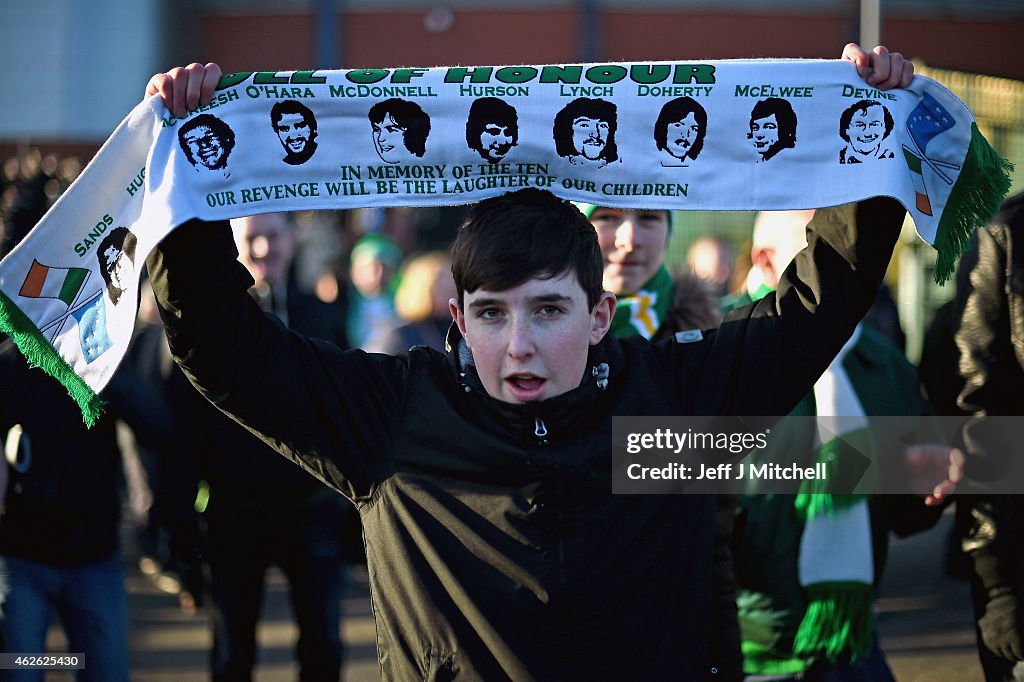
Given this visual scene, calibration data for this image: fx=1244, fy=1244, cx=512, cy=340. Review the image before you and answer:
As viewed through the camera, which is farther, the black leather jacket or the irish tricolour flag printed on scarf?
the black leather jacket

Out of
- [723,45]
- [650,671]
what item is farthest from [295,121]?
[723,45]

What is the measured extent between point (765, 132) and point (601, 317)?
1.67 feet

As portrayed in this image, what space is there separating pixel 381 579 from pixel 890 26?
14.5m

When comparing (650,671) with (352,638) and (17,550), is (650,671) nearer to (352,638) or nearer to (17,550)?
(17,550)

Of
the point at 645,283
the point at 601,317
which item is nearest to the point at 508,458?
the point at 601,317

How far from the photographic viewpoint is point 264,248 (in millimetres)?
4895

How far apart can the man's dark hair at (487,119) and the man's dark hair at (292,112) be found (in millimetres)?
315

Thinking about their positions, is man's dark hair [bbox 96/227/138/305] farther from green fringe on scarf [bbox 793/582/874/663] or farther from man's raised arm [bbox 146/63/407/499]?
green fringe on scarf [bbox 793/582/874/663]

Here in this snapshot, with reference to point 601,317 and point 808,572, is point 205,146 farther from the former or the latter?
point 808,572

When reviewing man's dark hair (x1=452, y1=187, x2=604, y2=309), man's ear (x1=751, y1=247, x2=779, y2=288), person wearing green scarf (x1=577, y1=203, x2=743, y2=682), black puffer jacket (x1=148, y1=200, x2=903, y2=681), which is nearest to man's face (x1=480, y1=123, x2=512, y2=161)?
man's dark hair (x1=452, y1=187, x2=604, y2=309)

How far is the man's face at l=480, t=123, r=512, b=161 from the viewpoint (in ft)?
8.23

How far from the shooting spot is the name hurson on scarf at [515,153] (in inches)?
95.3

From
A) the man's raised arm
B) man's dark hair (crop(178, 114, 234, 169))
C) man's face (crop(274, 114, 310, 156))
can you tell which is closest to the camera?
the man's raised arm

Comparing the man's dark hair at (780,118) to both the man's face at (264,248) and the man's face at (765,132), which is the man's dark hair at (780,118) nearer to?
the man's face at (765,132)
